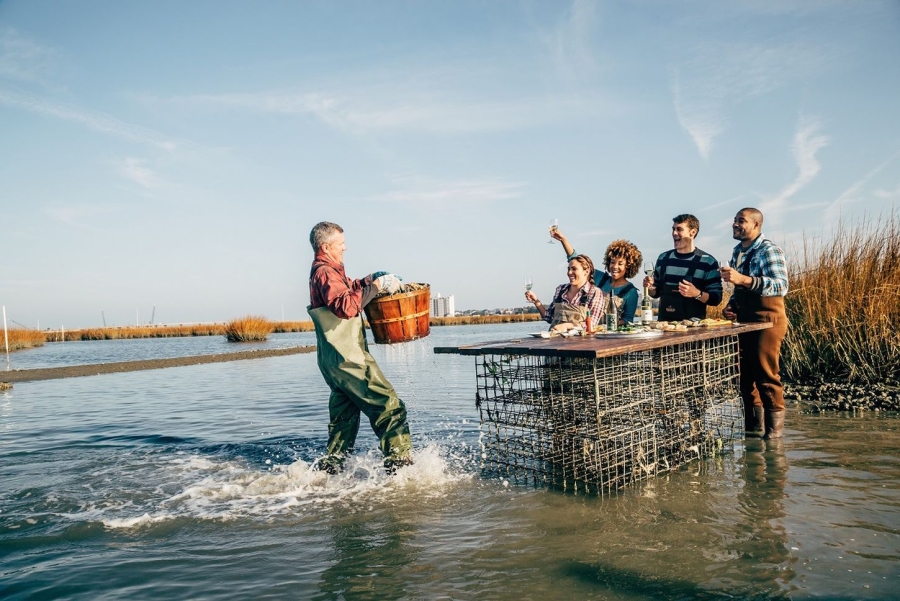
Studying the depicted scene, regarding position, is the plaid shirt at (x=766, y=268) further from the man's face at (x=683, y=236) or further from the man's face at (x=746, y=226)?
the man's face at (x=683, y=236)

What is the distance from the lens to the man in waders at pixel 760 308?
18.7 ft

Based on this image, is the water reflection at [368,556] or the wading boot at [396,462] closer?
the water reflection at [368,556]

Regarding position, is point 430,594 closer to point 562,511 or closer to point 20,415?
point 562,511

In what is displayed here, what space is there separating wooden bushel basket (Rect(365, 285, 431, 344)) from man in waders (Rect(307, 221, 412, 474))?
2.47 feet

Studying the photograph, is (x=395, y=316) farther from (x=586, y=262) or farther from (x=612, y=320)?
(x=612, y=320)

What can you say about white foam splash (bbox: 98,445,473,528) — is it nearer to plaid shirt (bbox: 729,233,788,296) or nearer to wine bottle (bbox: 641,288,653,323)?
wine bottle (bbox: 641,288,653,323)

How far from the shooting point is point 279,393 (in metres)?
12.4

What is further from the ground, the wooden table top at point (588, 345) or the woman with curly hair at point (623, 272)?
the woman with curly hair at point (623, 272)

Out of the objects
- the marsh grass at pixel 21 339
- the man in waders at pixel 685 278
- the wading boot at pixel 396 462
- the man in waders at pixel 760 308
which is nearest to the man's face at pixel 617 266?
the man in waders at pixel 685 278

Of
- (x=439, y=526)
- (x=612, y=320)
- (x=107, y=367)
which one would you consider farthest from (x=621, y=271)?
(x=107, y=367)

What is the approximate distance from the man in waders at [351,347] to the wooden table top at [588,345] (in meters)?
0.77

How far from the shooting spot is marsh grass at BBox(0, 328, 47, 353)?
34.3 m

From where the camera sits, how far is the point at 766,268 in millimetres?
5734

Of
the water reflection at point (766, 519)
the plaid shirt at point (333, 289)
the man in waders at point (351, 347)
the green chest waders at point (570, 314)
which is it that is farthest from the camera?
the green chest waders at point (570, 314)
